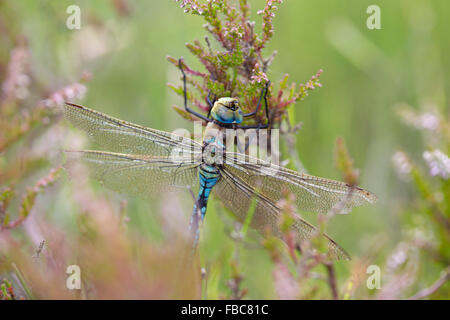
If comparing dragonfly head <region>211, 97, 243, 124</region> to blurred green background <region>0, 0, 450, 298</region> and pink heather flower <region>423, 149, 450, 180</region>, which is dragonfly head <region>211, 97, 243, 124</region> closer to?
pink heather flower <region>423, 149, 450, 180</region>

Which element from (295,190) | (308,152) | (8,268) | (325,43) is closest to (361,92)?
(325,43)

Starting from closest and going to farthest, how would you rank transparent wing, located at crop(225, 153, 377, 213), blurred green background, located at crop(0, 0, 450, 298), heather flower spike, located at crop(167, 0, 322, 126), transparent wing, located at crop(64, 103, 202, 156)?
heather flower spike, located at crop(167, 0, 322, 126)
transparent wing, located at crop(225, 153, 377, 213)
transparent wing, located at crop(64, 103, 202, 156)
blurred green background, located at crop(0, 0, 450, 298)

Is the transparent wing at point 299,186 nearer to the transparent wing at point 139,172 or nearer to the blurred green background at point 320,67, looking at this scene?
the transparent wing at point 139,172

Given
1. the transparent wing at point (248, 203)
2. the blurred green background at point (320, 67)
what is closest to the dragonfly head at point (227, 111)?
the transparent wing at point (248, 203)

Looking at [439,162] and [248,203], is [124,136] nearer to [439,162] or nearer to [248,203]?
[248,203]

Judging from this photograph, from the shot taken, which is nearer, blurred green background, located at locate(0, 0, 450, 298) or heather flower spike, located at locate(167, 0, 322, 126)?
heather flower spike, located at locate(167, 0, 322, 126)

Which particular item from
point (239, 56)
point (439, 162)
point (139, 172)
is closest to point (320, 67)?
point (439, 162)

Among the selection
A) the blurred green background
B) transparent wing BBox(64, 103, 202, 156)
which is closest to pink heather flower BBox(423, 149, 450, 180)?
transparent wing BBox(64, 103, 202, 156)
